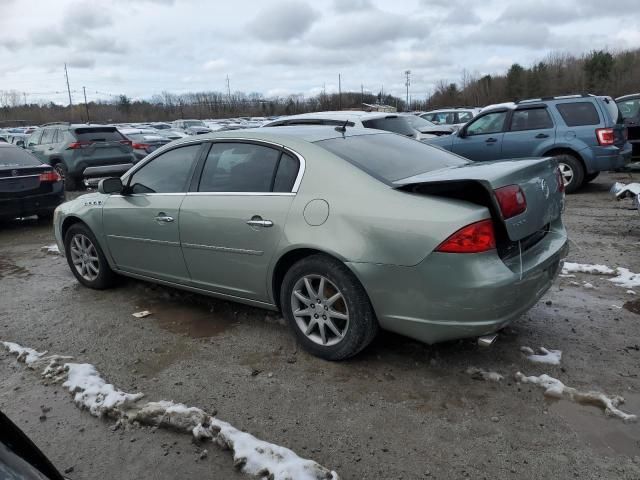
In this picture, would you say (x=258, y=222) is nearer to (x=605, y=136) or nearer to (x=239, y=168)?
(x=239, y=168)

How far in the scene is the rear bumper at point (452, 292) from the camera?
117 inches

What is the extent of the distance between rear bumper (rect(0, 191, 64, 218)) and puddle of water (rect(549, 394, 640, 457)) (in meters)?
8.43

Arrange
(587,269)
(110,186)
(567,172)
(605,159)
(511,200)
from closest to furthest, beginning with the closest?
(511,200) < (110,186) < (587,269) < (605,159) < (567,172)

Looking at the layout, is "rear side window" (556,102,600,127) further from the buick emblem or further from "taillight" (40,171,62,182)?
"taillight" (40,171,62,182)

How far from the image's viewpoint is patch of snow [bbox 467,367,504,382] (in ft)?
10.7

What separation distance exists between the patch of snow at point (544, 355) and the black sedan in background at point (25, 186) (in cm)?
808

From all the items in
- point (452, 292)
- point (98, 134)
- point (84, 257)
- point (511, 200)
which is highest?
point (98, 134)

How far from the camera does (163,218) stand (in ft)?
14.4

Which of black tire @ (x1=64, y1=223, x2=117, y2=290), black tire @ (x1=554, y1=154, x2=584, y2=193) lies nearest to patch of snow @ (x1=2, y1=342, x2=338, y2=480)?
black tire @ (x1=64, y1=223, x2=117, y2=290)

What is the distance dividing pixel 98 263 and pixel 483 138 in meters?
7.63

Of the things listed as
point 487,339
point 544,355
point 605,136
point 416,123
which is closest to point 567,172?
point 605,136

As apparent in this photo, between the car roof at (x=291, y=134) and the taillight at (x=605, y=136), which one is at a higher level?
the car roof at (x=291, y=134)

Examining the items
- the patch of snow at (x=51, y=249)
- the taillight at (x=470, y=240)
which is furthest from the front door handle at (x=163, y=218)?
the patch of snow at (x=51, y=249)

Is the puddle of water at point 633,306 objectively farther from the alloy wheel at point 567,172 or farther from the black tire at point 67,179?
the black tire at point 67,179
